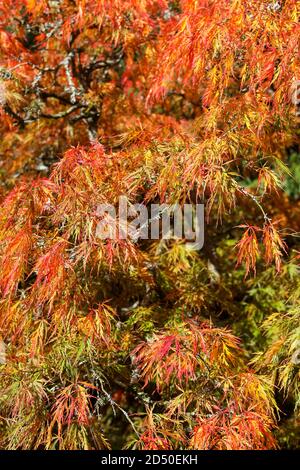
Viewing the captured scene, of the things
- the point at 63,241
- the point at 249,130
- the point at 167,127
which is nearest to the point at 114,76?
the point at 167,127

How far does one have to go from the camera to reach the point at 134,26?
2.92 metres

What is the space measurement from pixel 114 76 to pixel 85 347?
204cm

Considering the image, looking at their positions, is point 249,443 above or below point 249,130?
below

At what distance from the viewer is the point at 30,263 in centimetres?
212

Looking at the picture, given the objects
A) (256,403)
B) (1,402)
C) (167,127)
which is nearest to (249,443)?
(256,403)

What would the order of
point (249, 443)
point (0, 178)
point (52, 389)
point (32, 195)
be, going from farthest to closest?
1. point (0, 178)
2. point (32, 195)
3. point (52, 389)
4. point (249, 443)

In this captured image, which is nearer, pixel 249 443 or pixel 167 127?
pixel 249 443

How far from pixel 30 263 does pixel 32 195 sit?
9.7 inches
